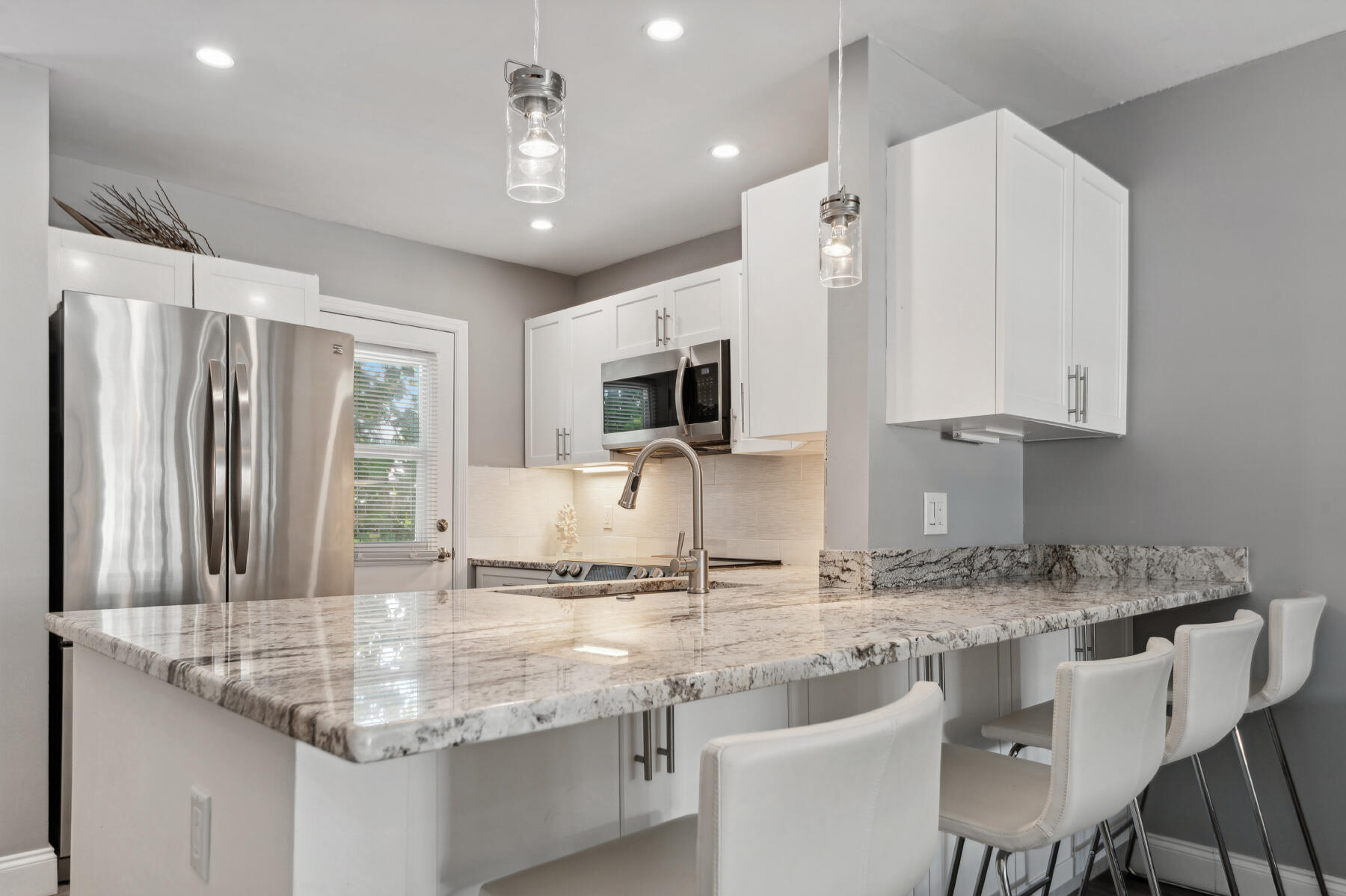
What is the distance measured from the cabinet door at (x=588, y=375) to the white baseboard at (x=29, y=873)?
8.48ft

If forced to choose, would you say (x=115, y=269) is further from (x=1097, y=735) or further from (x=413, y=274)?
(x=1097, y=735)

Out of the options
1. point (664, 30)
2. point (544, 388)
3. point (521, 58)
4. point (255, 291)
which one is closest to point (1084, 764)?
point (664, 30)

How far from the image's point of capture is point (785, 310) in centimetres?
286

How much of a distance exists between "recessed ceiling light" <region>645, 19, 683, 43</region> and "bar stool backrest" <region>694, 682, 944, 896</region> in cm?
202

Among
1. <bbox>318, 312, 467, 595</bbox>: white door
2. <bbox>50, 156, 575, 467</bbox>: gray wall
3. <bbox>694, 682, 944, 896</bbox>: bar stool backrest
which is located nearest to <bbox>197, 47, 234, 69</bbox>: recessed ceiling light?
<bbox>50, 156, 575, 467</bbox>: gray wall

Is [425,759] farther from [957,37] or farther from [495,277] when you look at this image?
[495,277]

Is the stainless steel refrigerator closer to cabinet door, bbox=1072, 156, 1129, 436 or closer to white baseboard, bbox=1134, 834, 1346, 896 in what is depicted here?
cabinet door, bbox=1072, 156, 1129, 436

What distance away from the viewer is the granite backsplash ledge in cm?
244

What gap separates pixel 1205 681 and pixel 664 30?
6.80ft

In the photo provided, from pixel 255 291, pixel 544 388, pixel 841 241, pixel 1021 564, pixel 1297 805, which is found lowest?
pixel 1297 805

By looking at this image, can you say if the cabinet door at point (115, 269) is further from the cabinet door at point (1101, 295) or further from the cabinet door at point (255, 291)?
the cabinet door at point (1101, 295)

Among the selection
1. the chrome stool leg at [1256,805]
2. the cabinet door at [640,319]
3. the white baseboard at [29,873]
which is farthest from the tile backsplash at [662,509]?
the white baseboard at [29,873]

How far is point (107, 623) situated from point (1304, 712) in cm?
297

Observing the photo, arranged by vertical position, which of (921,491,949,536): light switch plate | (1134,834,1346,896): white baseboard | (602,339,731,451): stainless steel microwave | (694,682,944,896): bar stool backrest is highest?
(602,339,731,451): stainless steel microwave
